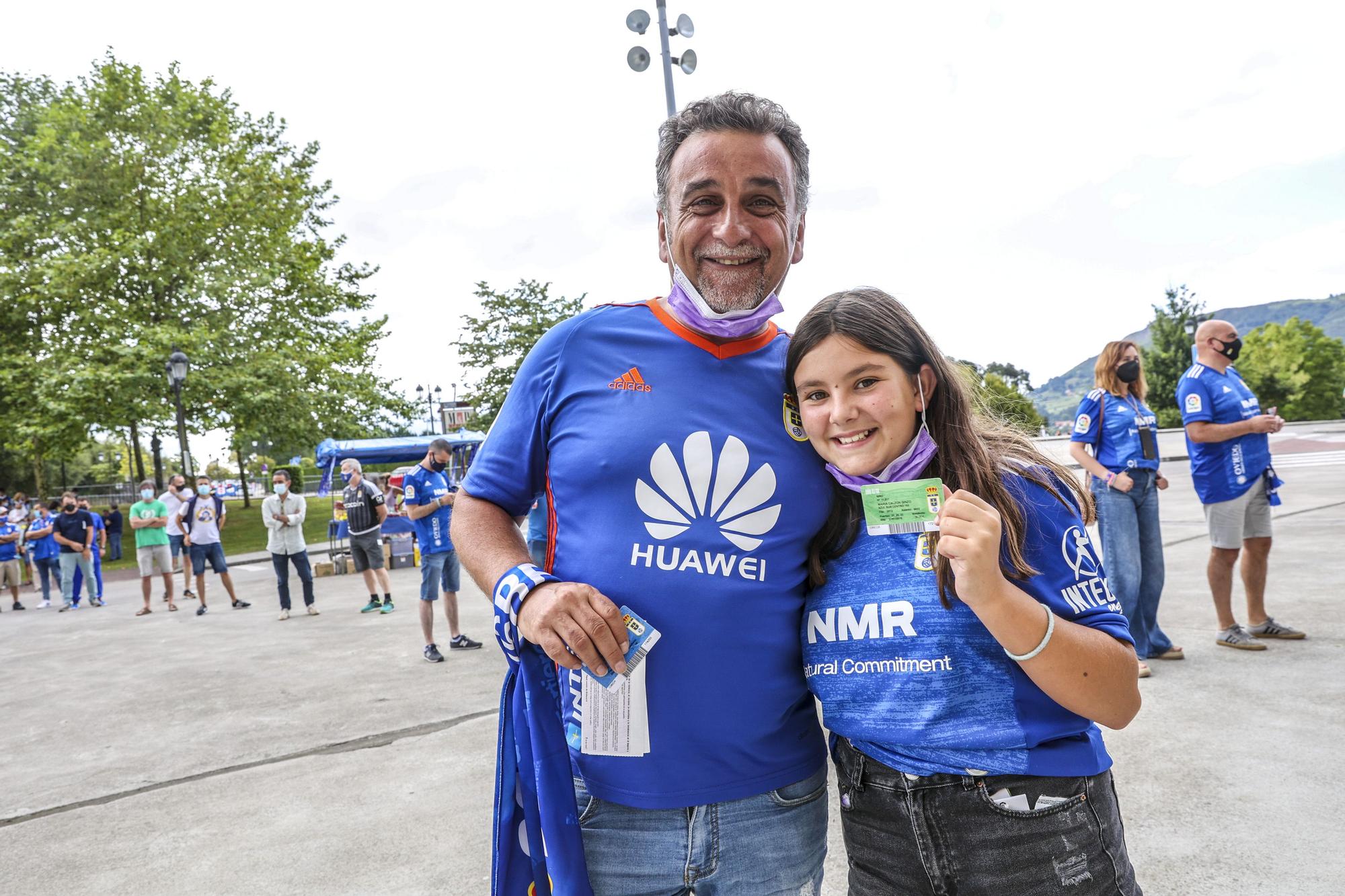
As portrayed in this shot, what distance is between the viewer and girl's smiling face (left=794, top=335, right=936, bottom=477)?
5.09ft

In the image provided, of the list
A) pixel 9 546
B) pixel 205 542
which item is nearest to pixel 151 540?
pixel 205 542

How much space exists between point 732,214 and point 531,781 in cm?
120

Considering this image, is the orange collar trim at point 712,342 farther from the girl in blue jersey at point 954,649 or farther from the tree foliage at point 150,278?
the tree foliage at point 150,278

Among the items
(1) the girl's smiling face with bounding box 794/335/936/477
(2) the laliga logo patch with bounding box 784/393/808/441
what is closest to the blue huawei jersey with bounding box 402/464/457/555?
(2) the laliga logo patch with bounding box 784/393/808/441

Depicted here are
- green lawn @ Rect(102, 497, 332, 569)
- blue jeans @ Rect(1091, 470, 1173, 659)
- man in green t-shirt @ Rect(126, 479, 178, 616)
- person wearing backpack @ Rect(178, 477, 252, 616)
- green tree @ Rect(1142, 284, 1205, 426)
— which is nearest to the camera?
blue jeans @ Rect(1091, 470, 1173, 659)

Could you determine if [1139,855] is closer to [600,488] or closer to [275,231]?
[600,488]

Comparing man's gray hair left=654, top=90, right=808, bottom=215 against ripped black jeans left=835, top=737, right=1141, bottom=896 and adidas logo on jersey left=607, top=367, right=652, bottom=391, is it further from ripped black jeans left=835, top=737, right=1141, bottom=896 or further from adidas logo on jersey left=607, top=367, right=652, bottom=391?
ripped black jeans left=835, top=737, right=1141, bottom=896

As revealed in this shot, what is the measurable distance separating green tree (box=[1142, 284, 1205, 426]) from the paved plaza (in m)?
40.6

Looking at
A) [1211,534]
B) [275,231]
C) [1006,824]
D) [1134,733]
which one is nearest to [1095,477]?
[1211,534]

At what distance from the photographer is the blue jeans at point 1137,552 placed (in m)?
5.18

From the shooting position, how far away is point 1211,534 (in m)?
5.58

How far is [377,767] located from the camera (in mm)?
Result: 4664

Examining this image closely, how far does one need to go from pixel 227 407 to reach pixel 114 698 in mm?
15890

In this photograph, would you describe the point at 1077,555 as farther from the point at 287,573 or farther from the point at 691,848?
the point at 287,573
